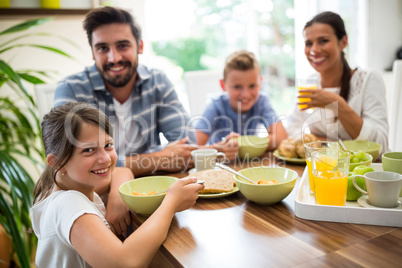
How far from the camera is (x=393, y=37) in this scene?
3.61 meters

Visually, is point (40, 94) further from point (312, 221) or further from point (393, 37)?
point (393, 37)

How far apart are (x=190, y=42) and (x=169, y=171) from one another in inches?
223

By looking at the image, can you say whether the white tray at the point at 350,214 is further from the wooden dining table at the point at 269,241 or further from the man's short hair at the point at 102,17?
the man's short hair at the point at 102,17

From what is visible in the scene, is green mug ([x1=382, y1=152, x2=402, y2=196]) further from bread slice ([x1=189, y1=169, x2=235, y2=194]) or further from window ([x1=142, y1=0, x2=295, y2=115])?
window ([x1=142, y1=0, x2=295, y2=115])

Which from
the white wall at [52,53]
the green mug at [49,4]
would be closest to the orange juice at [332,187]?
the white wall at [52,53]

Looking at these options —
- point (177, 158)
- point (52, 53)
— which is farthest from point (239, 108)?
point (52, 53)

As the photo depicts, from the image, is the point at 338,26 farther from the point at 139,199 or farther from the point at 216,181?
the point at 139,199

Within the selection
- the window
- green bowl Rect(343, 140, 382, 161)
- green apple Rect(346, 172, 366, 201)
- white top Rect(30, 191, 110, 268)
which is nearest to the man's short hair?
white top Rect(30, 191, 110, 268)

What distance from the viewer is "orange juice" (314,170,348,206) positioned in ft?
3.21

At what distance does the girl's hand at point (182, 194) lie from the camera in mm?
990

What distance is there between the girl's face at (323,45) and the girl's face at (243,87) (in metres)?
0.37

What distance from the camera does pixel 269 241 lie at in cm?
85

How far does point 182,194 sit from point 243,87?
1286 millimetres

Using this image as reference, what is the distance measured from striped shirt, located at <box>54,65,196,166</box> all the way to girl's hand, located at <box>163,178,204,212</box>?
852 mm
